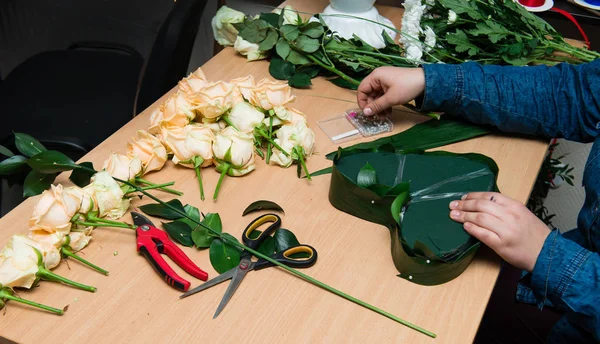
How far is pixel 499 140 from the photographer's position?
43.9 inches

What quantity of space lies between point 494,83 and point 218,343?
0.73m

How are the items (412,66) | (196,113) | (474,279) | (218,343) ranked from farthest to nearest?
(412,66) → (196,113) → (474,279) → (218,343)

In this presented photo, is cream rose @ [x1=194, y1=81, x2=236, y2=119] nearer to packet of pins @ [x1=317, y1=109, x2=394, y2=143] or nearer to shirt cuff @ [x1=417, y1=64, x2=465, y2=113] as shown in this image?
packet of pins @ [x1=317, y1=109, x2=394, y2=143]

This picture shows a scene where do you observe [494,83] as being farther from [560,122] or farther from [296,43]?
[296,43]

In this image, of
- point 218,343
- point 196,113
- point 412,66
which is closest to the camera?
point 218,343

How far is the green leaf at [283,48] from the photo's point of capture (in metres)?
1.25

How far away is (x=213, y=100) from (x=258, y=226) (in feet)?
0.81

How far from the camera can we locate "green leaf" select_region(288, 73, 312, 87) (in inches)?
48.1

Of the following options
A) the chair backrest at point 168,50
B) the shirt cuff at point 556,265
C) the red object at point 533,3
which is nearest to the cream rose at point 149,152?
the chair backrest at point 168,50

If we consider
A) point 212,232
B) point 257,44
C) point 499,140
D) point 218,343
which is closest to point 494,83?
point 499,140

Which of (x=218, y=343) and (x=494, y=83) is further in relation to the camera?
(x=494, y=83)

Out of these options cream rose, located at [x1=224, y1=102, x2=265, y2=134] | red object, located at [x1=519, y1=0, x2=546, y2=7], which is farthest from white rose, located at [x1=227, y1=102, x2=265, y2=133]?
red object, located at [x1=519, y1=0, x2=546, y2=7]

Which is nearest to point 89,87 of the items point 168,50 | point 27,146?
point 168,50

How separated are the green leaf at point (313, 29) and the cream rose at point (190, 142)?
396 mm
